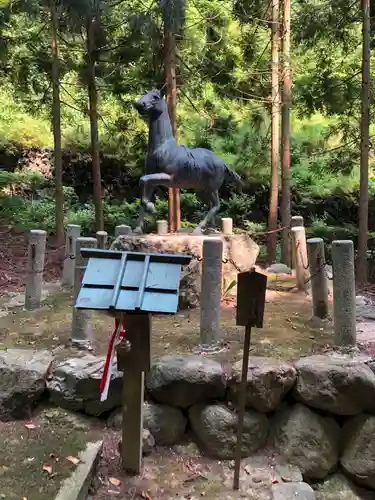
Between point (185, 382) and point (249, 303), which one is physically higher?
point (249, 303)

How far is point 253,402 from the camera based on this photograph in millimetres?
4066

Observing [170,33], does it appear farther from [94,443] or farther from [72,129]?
[94,443]

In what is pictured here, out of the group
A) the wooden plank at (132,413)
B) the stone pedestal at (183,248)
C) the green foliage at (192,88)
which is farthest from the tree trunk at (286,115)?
the wooden plank at (132,413)

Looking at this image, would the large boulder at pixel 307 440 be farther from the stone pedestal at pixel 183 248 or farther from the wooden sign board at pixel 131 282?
the stone pedestal at pixel 183 248

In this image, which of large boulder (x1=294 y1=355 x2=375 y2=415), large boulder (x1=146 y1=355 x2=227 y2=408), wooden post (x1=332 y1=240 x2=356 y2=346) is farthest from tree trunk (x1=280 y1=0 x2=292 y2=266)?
large boulder (x1=146 y1=355 x2=227 y2=408)

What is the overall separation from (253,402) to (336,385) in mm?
709

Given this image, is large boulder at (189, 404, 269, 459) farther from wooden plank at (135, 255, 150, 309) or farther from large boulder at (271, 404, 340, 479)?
wooden plank at (135, 255, 150, 309)

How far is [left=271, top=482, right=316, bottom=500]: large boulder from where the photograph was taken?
11.8ft

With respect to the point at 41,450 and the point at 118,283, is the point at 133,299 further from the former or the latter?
the point at 41,450

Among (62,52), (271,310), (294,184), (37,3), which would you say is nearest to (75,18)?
(37,3)

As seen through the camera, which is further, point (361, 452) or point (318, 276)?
point (318, 276)

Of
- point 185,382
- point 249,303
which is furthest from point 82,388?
point 249,303

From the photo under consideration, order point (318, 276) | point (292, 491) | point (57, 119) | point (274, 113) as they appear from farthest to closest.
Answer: point (57, 119), point (274, 113), point (318, 276), point (292, 491)

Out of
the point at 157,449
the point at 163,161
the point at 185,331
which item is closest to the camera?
the point at 157,449
